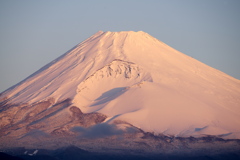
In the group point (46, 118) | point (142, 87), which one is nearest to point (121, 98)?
point (142, 87)

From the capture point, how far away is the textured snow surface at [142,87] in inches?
1743

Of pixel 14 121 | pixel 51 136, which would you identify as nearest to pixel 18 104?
pixel 14 121

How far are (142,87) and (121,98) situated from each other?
272cm

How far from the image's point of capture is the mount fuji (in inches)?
1729

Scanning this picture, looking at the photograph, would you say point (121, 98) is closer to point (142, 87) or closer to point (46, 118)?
point (142, 87)

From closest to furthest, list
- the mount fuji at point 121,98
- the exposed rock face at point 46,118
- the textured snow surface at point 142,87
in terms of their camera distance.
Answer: the mount fuji at point 121,98
the textured snow surface at point 142,87
the exposed rock face at point 46,118

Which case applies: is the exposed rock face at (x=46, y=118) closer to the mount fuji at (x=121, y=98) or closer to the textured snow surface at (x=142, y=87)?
the mount fuji at (x=121, y=98)

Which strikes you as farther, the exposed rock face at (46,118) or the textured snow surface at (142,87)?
the exposed rock face at (46,118)

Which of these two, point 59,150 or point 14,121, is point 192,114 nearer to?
point 59,150

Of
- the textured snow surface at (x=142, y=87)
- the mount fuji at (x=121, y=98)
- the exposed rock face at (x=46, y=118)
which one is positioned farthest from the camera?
the exposed rock face at (x=46, y=118)

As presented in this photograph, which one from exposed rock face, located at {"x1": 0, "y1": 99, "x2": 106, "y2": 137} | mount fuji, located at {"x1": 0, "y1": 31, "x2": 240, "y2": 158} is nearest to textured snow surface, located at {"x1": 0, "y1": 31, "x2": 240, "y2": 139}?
mount fuji, located at {"x1": 0, "y1": 31, "x2": 240, "y2": 158}

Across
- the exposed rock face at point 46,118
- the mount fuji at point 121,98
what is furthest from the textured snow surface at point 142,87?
the exposed rock face at point 46,118

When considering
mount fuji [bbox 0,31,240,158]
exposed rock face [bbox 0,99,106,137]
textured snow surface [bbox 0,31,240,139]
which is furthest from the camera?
exposed rock face [bbox 0,99,106,137]

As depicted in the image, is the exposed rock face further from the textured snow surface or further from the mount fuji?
the textured snow surface
